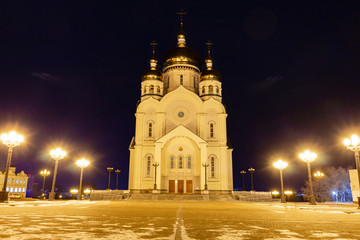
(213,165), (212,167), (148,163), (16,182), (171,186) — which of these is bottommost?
(171,186)

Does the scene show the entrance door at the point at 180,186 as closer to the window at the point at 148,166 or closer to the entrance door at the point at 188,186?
the entrance door at the point at 188,186

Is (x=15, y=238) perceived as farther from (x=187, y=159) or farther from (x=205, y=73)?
(x=205, y=73)

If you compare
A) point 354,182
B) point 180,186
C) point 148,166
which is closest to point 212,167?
point 180,186

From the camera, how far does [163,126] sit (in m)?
39.2

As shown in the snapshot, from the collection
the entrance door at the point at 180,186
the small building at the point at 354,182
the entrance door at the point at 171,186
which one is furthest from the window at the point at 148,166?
the small building at the point at 354,182

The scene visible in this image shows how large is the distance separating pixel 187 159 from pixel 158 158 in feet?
14.5

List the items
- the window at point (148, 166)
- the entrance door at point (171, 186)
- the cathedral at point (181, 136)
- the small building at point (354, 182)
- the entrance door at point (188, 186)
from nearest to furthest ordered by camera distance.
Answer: the small building at point (354, 182)
the cathedral at point (181, 136)
the entrance door at point (188, 186)
the entrance door at point (171, 186)
the window at point (148, 166)

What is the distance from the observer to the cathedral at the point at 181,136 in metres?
36.5

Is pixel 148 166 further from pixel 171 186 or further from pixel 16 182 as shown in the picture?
pixel 16 182

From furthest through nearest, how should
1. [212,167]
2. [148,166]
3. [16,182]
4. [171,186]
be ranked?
[16,182]
[212,167]
[148,166]
[171,186]

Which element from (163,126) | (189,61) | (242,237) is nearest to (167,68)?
(189,61)

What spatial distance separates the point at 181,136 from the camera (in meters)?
36.8

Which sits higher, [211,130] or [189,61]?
[189,61]

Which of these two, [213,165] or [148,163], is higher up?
[148,163]
